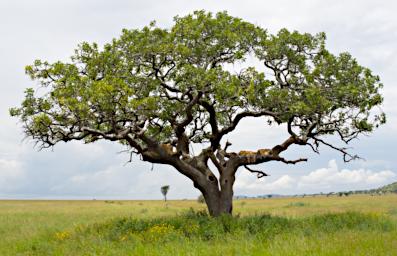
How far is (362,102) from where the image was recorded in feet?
76.4

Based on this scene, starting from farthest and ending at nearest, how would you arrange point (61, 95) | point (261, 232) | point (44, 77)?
point (44, 77)
point (61, 95)
point (261, 232)

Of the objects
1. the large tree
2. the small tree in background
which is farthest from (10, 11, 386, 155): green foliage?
the small tree in background

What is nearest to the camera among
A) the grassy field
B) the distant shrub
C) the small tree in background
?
the grassy field

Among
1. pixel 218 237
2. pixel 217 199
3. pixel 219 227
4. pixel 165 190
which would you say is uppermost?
pixel 165 190

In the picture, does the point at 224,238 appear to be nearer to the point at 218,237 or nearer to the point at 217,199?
the point at 218,237

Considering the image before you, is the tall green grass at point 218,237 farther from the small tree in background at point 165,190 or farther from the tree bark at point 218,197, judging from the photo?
the small tree in background at point 165,190

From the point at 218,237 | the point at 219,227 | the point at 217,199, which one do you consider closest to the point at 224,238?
the point at 218,237

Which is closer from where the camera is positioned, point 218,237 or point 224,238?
point 224,238

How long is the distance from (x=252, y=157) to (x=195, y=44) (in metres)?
7.58

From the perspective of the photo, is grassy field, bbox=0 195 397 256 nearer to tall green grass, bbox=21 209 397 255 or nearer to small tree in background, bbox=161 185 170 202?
tall green grass, bbox=21 209 397 255

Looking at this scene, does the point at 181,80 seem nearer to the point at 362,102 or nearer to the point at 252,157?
the point at 252,157

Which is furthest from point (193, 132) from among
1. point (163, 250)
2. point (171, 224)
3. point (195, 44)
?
point (163, 250)

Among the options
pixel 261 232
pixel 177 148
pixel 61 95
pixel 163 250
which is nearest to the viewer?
pixel 163 250

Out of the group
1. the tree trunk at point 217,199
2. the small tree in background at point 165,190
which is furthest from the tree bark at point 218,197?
the small tree in background at point 165,190
